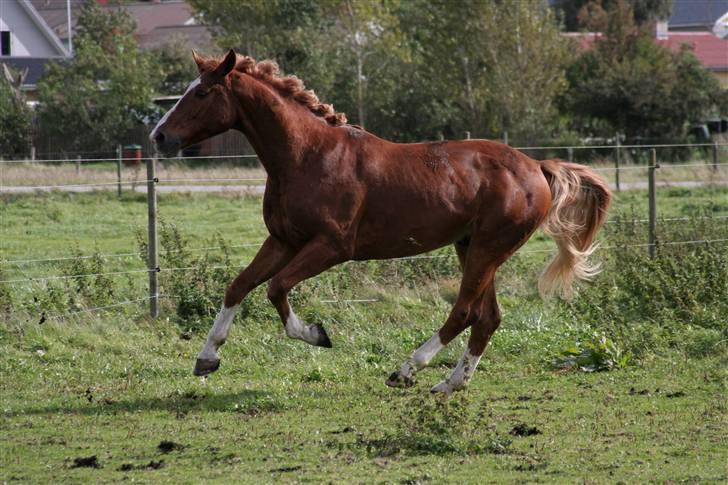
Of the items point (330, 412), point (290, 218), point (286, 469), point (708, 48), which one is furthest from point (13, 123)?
point (708, 48)

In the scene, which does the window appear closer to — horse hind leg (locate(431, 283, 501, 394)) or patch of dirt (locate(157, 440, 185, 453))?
horse hind leg (locate(431, 283, 501, 394))

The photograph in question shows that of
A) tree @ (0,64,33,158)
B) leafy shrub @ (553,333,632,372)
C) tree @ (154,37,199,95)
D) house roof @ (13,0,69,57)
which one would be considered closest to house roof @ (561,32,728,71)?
tree @ (154,37,199,95)

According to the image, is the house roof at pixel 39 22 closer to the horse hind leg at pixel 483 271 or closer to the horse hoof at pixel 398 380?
the horse hind leg at pixel 483 271

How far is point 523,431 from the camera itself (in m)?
6.68

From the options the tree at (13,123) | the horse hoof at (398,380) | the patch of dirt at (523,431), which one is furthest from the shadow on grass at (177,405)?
the tree at (13,123)

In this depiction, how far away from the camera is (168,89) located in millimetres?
43562

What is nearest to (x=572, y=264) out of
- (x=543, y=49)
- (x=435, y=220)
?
(x=435, y=220)

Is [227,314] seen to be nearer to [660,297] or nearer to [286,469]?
[286,469]

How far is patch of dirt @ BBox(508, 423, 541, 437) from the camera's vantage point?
21.8ft

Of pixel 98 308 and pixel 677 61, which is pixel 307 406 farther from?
pixel 677 61

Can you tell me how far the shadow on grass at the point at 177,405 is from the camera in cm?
743

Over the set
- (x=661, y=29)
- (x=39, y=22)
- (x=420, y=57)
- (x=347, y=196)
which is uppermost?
(x=661, y=29)

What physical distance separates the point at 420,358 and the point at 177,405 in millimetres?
1716

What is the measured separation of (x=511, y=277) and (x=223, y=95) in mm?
5336
